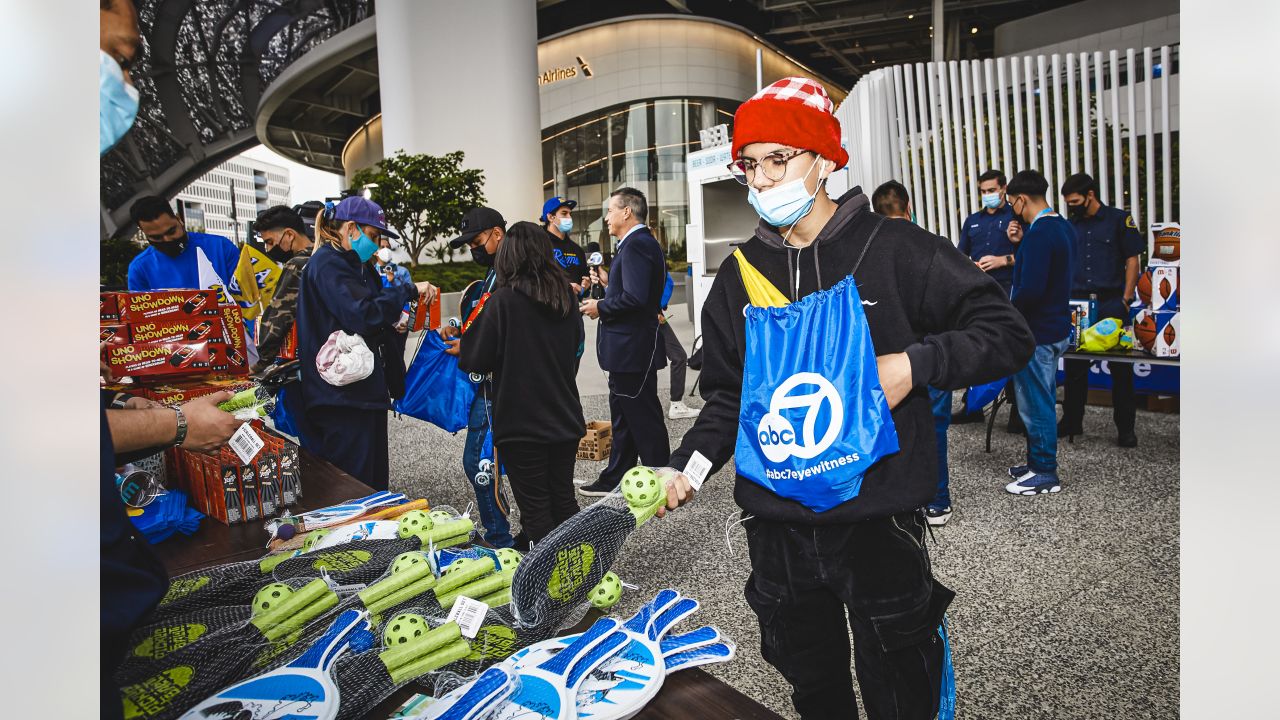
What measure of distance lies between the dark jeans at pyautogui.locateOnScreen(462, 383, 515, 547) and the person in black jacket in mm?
→ 347

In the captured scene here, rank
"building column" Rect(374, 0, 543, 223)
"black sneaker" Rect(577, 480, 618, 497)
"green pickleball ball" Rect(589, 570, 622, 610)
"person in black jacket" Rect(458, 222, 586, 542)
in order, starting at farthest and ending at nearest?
"building column" Rect(374, 0, 543, 223), "black sneaker" Rect(577, 480, 618, 497), "person in black jacket" Rect(458, 222, 586, 542), "green pickleball ball" Rect(589, 570, 622, 610)

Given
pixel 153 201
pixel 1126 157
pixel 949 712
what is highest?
pixel 1126 157

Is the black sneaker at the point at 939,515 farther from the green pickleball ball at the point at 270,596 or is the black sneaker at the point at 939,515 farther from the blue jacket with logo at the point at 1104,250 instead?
the green pickleball ball at the point at 270,596

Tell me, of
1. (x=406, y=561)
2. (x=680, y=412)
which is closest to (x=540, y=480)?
(x=406, y=561)

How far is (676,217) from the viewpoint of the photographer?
27.8 m

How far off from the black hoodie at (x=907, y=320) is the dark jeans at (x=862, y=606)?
0.25 ft

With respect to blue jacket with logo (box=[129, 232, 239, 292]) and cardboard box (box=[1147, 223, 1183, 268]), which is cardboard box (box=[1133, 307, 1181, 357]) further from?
blue jacket with logo (box=[129, 232, 239, 292])

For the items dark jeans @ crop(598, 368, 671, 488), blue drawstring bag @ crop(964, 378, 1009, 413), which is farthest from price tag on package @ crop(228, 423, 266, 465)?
blue drawstring bag @ crop(964, 378, 1009, 413)

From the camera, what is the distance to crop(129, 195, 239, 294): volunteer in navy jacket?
475cm

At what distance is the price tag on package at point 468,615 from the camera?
1705 millimetres

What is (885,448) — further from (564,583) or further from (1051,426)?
(1051,426)

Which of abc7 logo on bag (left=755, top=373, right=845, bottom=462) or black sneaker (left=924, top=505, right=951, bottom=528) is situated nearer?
abc7 logo on bag (left=755, top=373, right=845, bottom=462)

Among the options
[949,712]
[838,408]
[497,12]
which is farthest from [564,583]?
[497,12]
